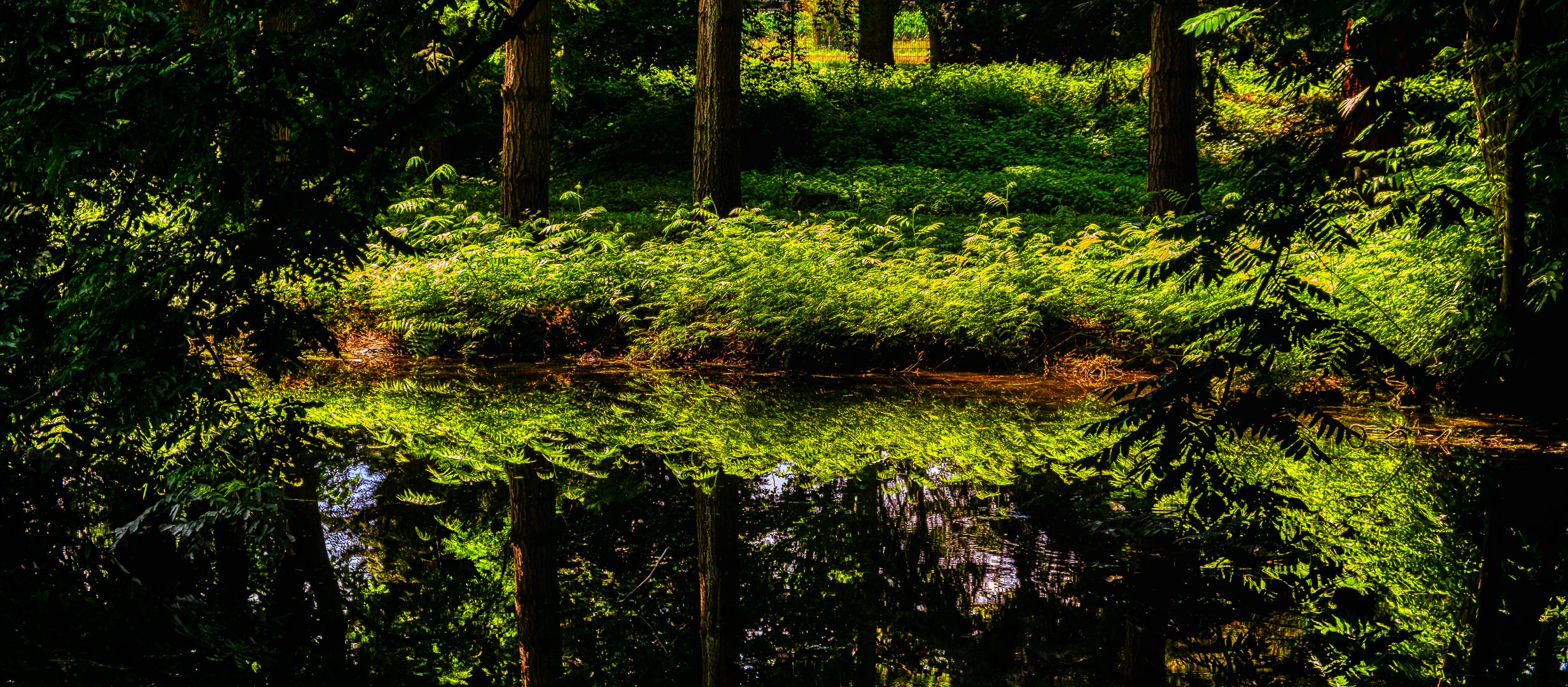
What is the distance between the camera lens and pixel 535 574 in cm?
365

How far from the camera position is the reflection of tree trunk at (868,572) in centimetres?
295

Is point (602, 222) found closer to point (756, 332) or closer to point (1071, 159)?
point (756, 332)

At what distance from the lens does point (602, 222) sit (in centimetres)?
1336

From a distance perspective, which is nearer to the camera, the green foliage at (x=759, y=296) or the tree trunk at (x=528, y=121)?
the green foliage at (x=759, y=296)

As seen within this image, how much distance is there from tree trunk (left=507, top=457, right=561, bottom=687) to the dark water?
0.05 m

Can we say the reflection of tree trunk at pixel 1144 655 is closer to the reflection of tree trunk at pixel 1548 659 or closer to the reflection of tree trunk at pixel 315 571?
the reflection of tree trunk at pixel 1548 659

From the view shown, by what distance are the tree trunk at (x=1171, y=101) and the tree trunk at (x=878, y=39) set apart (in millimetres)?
15017

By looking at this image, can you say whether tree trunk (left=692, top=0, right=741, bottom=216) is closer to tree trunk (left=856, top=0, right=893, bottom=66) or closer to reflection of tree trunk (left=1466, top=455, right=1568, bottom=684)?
reflection of tree trunk (left=1466, top=455, right=1568, bottom=684)

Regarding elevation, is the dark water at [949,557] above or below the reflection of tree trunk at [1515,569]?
below

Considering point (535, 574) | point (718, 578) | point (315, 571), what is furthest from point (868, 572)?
point (315, 571)

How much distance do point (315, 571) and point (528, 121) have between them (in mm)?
8329

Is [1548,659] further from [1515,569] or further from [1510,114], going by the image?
[1510,114]

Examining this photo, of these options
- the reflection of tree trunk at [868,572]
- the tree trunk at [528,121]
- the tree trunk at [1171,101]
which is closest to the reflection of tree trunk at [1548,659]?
the reflection of tree trunk at [868,572]

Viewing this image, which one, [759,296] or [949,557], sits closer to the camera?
[949,557]
